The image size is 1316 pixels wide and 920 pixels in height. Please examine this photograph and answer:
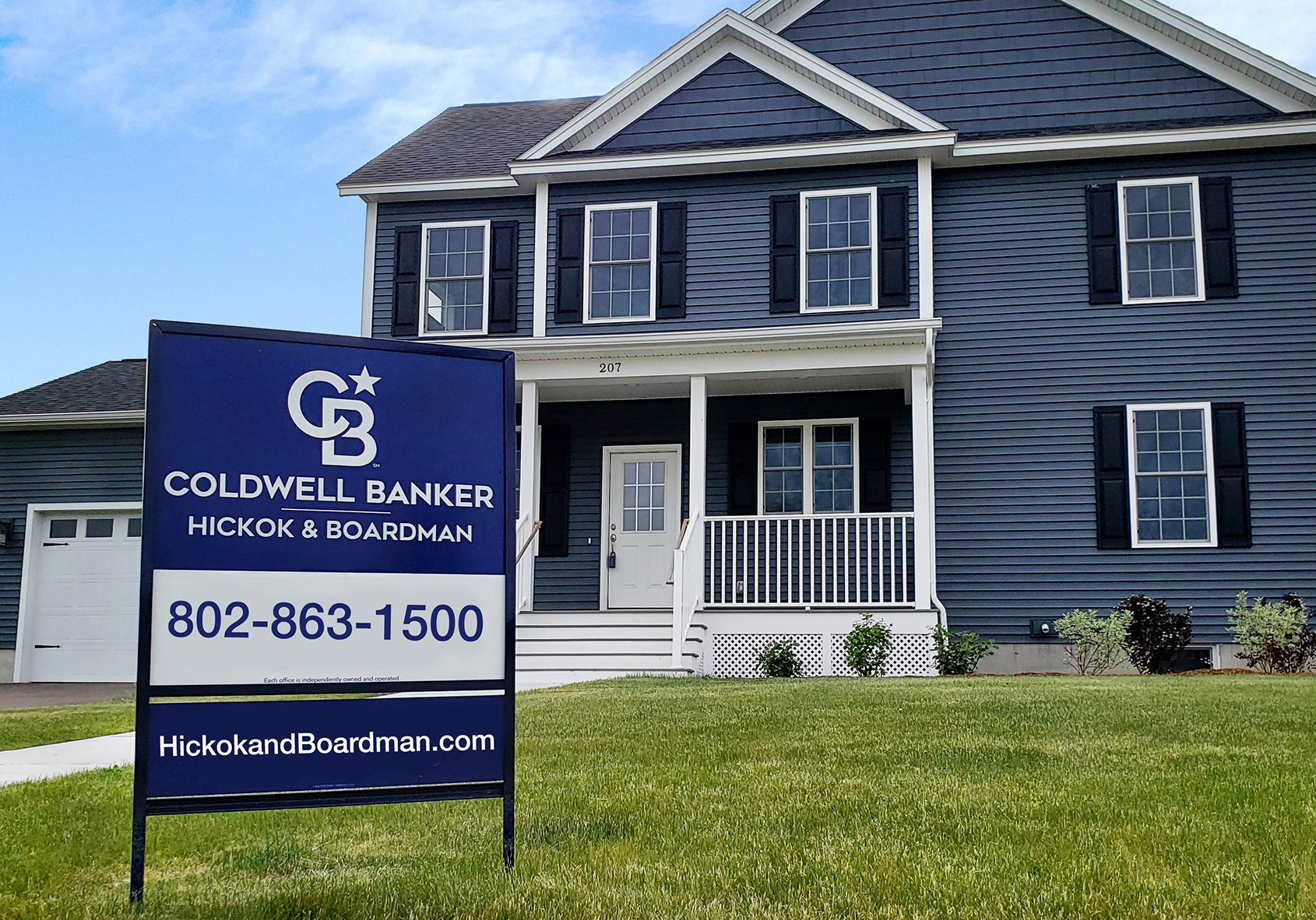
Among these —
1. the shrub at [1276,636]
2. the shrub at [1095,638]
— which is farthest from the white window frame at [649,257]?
the shrub at [1276,636]

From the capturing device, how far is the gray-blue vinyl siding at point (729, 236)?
15305mm

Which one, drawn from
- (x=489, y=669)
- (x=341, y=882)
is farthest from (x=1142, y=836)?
(x=341, y=882)

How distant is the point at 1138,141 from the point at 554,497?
7845 millimetres

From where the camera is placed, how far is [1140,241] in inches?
588

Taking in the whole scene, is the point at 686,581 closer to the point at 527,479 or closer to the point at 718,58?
the point at 527,479

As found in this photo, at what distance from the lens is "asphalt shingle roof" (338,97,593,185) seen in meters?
16.6

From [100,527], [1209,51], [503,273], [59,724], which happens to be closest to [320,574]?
[59,724]

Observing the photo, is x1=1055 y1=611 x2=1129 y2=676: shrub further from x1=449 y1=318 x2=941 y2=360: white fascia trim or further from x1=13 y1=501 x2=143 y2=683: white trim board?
x1=13 y1=501 x2=143 y2=683: white trim board

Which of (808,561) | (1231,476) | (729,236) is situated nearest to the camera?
(1231,476)

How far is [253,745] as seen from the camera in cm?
350

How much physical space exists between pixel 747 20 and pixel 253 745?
13750 millimetres

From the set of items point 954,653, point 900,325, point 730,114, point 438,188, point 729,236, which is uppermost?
point 730,114

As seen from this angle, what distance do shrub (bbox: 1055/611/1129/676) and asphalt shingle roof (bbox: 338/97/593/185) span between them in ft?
28.2

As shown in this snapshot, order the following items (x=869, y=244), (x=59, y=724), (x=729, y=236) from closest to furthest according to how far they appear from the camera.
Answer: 1. (x=59, y=724)
2. (x=869, y=244)
3. (x=729, y=236)
